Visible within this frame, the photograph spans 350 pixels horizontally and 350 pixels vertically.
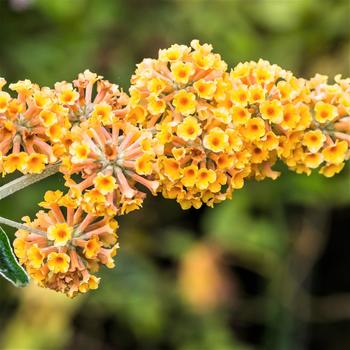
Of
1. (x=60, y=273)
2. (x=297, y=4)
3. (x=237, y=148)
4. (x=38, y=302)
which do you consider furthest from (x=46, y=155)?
(x=297, y=4)

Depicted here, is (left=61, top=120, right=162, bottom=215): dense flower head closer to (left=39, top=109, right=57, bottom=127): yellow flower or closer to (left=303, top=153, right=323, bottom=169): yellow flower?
(left=39, top=109, right=57, bottom=127): yellow flower

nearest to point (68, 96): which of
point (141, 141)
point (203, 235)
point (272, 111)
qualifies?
point (141, 141)

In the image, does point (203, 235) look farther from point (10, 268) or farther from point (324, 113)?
point (10, 268)

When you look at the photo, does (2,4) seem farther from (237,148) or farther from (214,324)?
(237,148)

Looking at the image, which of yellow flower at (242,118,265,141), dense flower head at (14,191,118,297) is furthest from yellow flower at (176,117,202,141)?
dense flower head at (14,191,118,297)

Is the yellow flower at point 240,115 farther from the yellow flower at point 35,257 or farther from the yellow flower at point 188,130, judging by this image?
the yellow flower at point 35,257

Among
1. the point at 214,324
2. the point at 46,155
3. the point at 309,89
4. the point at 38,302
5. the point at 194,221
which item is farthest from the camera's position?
the point at 194,221
